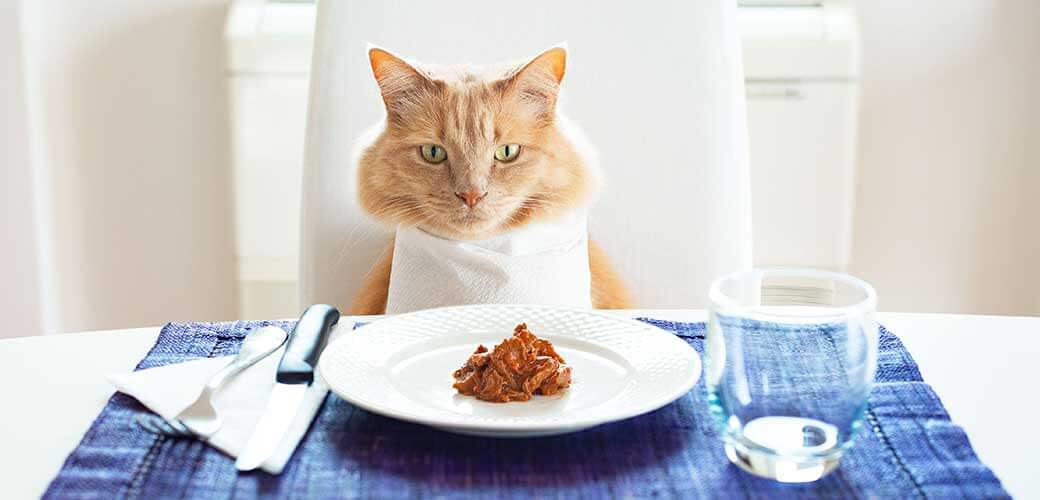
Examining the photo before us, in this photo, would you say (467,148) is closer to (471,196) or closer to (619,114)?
(471,196)

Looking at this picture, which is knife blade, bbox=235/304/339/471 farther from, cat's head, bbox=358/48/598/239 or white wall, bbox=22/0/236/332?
white wall, bbox=22/0/236/332

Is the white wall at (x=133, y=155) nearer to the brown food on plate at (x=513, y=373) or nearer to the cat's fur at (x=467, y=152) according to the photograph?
the cat's fur at (x=467, y=152)

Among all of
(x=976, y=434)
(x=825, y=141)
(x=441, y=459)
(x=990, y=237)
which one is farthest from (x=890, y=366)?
(x=990, y=237)

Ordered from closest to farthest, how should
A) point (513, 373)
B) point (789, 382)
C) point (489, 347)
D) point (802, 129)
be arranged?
point (789, 382) → point (513, 373) → point (489, 347) → point (802, 129)

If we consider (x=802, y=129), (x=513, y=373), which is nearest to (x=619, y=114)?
(x=513, y=373)

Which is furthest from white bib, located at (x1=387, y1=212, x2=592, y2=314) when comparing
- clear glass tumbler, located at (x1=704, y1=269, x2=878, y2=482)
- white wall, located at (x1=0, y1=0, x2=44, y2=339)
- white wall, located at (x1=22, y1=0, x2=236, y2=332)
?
white wall, located at (x1=0, y1=0, x2=44, y2=339)
